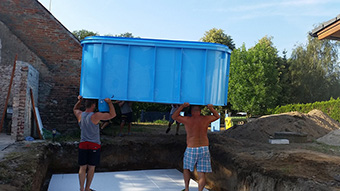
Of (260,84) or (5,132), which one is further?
(260,84)

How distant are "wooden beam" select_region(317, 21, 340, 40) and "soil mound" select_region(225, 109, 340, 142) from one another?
5855 mm

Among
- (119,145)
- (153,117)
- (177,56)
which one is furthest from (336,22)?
(153,117)

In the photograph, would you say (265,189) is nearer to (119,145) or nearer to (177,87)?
(177,87)

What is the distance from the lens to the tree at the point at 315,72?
34812mm

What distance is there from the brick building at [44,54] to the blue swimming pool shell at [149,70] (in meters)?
6.18

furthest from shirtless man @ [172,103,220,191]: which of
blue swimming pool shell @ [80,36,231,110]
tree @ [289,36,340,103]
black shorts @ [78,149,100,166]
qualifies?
tree @ [289,36,340,103]

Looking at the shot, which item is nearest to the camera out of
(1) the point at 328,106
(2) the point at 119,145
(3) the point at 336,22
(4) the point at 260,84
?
(3) the point at 336,22

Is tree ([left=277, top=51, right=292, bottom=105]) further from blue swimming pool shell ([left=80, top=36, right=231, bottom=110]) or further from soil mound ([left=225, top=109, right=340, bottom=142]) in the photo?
blue swimming pool shell ([left=80, top=36, right=231, bottom=110])

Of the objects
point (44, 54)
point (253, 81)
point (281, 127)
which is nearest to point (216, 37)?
point (253, 81)

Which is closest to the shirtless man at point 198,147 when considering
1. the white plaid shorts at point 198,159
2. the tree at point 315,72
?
the white plaid shorts at point 198,159

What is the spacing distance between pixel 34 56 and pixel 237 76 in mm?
23536

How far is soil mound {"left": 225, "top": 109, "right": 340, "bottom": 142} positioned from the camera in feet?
42.9

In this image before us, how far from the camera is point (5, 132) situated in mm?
10758

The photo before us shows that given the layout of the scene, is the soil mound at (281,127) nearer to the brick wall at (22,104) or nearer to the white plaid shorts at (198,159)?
the white plaid shorts at (198,159)
